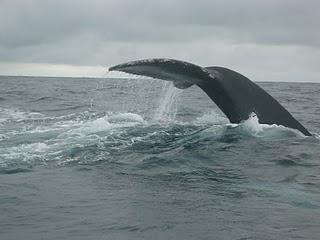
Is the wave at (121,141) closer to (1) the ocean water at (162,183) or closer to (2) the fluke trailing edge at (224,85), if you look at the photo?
(1) the ocean water at (162,183)

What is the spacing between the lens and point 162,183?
6109 millimetres

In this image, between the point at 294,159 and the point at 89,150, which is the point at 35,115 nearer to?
the point at 89,150

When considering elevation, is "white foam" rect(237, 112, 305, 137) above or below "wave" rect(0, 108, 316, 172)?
above

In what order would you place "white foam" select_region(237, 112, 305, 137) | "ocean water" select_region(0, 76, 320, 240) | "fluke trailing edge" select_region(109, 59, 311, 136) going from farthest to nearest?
1. "white foam" select_region(237, 112, 305, 137)
2. "fluke trailing edge" select_region(109, 59, 311, 136)
3. "ocean water" select_region(0, 76, 320, 240)

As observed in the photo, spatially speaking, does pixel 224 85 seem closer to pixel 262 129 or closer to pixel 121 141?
pixel 262 129

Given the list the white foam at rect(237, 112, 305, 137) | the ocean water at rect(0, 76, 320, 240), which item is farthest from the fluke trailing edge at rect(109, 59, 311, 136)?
the ocean water at rect(0, 76, 320, 240)

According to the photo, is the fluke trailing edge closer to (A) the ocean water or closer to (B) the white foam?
(B) the white foam

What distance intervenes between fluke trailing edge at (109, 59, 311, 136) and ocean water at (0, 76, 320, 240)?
0.73ft

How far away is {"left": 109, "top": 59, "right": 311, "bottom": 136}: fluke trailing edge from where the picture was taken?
23.2 ft

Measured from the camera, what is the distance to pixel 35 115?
14.9 meters

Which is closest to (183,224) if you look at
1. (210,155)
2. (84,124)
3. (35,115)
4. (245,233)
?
(245,233)

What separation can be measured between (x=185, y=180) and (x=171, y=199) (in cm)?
90

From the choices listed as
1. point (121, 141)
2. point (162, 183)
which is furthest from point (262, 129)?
point (162, 183)

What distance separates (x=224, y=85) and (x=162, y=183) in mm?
2209
